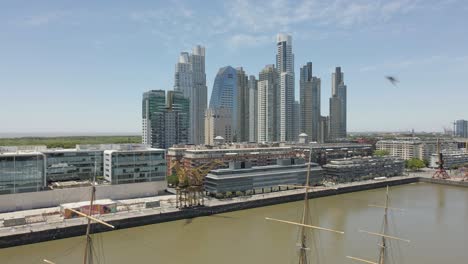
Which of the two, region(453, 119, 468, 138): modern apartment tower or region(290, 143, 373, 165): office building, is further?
region(453, 119, 468, 138): modern apartment tower

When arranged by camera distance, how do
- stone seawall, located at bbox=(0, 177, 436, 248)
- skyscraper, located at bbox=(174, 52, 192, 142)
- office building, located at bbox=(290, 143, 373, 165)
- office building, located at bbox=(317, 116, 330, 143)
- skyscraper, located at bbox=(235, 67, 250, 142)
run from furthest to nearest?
1. office building, located at bbox=(317, 116, 330, 143)
2. skyscraper, located at bbox=(235, 67, 250, 142)
3. skyscraper, located at bbox=(174, 52, 192, 142)
4. office building, located at bbox=(290, 143, 373, 165)
5. stone seawall, located at bbox=(0, 177, 436, 248)

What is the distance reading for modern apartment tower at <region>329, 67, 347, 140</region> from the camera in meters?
81.7

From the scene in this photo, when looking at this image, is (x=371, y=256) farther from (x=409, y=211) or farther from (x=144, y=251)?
(x=409, y=211)

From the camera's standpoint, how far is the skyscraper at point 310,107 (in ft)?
226

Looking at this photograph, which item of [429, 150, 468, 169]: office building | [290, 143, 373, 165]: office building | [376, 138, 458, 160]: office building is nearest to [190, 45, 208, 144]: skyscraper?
[290, 143, 373, 165]: office building

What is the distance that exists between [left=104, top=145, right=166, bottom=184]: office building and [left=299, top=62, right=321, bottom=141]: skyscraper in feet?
156

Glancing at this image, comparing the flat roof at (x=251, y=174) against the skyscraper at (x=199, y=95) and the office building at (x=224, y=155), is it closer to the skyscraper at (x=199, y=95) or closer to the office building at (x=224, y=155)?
the office building at (x=224, y=155)

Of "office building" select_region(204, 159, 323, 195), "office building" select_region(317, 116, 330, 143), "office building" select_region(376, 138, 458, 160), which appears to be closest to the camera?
"office building" select_region(204, 159, 323, 195)

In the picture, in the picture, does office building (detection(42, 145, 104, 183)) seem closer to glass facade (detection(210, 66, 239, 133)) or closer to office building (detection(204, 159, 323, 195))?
office building (detection(204, 159, 323, 195))

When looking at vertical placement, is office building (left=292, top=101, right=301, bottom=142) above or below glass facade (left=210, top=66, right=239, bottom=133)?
below

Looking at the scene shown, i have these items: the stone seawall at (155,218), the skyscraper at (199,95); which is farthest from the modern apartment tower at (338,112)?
the stone seawall at (155,218)

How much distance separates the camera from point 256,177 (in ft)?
80.4

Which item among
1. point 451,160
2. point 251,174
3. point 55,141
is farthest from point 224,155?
point 55,141

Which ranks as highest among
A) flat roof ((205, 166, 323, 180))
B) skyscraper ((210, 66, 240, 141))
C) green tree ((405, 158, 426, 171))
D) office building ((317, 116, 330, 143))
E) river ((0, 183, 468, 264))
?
skyscraper ((210, 66, 240, 141))
